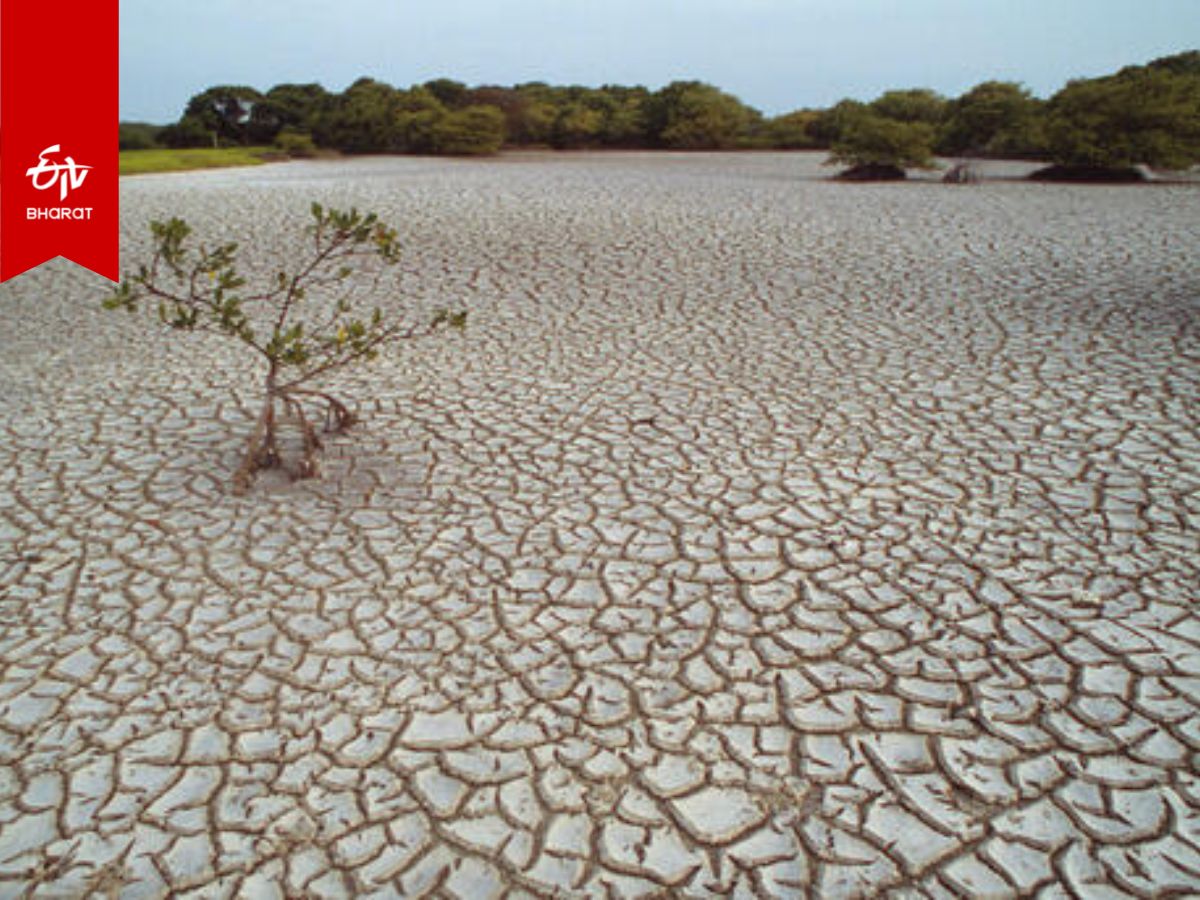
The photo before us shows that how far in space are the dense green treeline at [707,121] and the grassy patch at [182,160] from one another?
1951 mm

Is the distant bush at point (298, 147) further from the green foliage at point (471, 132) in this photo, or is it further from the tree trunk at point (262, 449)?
the tree trunk at point (262, 449)

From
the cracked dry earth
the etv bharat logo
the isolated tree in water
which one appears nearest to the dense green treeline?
the cracked dry earth

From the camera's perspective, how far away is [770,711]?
2.19m

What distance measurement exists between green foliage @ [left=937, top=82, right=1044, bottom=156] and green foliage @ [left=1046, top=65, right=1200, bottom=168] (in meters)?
2.48

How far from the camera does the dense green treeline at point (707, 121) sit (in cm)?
1216

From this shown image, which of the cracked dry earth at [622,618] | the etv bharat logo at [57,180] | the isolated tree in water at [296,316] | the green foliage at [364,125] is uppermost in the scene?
the green foliage at [364,125]

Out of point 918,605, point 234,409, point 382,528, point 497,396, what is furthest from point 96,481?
point 918,605

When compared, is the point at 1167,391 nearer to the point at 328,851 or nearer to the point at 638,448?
the point at 638,448

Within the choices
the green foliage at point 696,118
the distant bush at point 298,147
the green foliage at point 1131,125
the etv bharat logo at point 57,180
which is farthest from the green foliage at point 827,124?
the etv bharat logo at point 57,180

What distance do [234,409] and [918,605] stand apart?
3.53 meters

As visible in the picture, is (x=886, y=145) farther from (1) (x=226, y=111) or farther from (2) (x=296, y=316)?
(1) (x=226, y=111)

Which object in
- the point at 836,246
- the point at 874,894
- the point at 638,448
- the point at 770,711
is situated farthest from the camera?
the point at 836,246

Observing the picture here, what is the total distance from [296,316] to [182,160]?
43.6ft

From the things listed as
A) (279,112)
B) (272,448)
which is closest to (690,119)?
(279,112)
